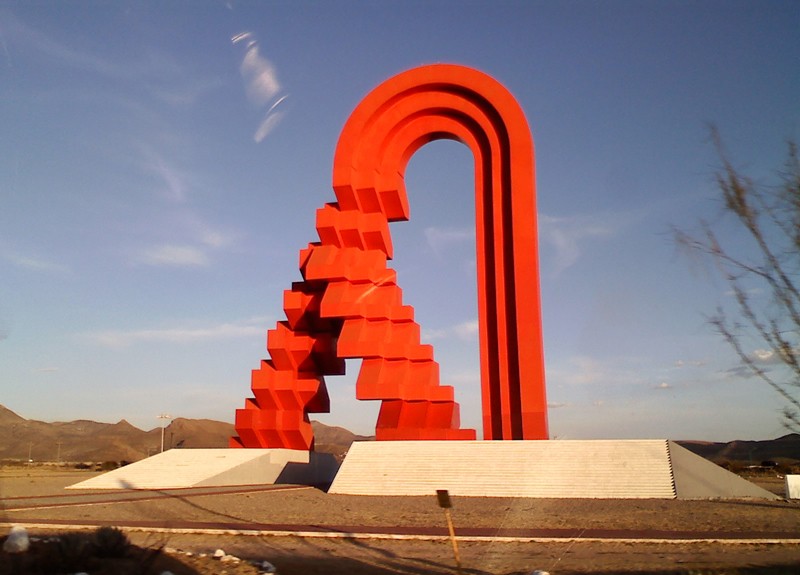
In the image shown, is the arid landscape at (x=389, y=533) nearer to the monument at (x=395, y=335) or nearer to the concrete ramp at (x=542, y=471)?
the concrete ramp at (x=542, y=471)

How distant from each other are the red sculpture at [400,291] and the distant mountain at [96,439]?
40125 millimetres

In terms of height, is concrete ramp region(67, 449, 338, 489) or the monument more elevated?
the monument

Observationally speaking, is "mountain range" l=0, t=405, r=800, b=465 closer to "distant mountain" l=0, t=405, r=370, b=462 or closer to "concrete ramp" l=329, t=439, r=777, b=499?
"distant mountain" l=0, t=405, r=370, b=462

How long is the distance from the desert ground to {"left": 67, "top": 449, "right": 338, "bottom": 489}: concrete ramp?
443 centimetres

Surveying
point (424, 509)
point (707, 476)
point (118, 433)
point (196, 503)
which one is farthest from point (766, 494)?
→ point (118, 433)

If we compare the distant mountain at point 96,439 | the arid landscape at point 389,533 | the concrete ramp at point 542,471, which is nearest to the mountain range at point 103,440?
the distant mountain at point 96,439

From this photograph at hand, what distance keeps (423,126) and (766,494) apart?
17219 millimetres

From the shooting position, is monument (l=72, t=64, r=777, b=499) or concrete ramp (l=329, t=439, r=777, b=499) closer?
concrete ramp (l=329, t=439, r=777, b=499)

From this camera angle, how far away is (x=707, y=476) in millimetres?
18188

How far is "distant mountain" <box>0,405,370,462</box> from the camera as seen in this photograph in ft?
242

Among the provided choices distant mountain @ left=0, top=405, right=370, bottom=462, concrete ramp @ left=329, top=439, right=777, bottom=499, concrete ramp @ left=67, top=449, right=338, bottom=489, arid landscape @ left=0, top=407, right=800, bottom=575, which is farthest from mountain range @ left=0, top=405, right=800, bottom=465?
arid landscape @ left=0, top=407, right=800, bottom=575

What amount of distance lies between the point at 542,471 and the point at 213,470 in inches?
459

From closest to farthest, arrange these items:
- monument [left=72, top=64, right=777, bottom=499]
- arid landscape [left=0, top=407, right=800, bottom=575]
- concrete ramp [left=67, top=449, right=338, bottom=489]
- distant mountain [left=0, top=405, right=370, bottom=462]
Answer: arid landscape [left=0, top=407, right=800, bottom=575] < monument [left=72, top=64, right=777, bottom=499] < concrete ramp [left=67, top=449, right=338, bottom=489] < distant mountain [left=0, top=405, right=370, bottom=462]

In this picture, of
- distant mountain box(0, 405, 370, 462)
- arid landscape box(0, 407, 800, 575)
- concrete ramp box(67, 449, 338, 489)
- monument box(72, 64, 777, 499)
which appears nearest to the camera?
arid landscape box(0, 407, 800, 575)
